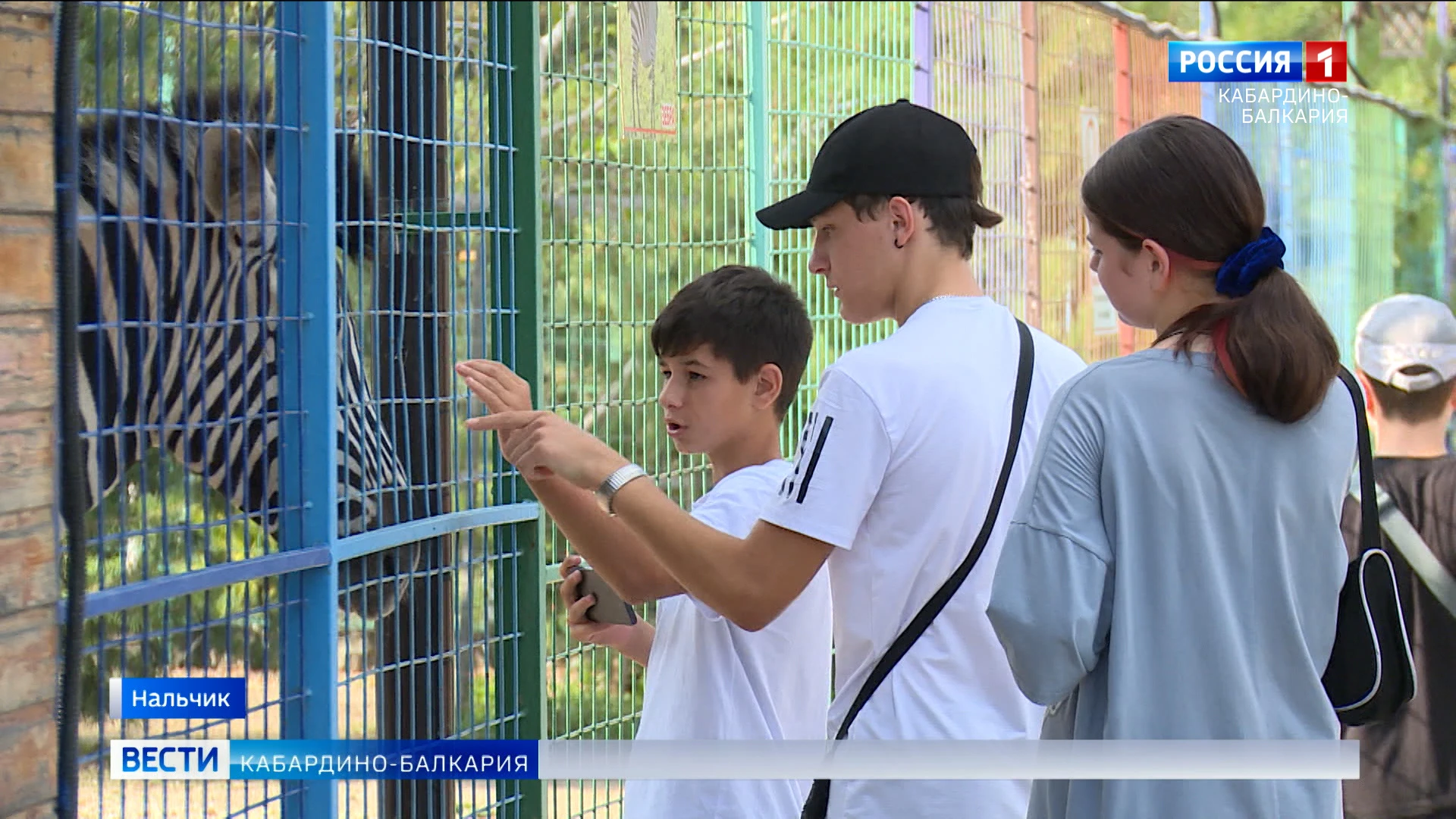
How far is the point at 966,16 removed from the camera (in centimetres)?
755

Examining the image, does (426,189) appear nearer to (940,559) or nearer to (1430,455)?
(940,559)

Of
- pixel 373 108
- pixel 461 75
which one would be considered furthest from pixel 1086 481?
pixel 461 75

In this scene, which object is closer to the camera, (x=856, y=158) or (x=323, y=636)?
(x=856, y=158)

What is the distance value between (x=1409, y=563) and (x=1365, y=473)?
5.38 feet

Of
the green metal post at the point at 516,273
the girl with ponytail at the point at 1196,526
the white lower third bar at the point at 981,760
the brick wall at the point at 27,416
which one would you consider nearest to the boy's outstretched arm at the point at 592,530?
the white lower third bar at the point at 981,760

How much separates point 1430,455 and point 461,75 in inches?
99.2

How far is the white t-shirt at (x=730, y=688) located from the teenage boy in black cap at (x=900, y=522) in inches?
11.9

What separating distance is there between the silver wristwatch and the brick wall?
0.92m

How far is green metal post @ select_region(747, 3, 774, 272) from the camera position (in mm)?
5617

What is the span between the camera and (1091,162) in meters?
8.51

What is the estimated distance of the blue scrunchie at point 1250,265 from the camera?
2.03 m

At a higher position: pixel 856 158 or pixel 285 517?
pixel 856 158

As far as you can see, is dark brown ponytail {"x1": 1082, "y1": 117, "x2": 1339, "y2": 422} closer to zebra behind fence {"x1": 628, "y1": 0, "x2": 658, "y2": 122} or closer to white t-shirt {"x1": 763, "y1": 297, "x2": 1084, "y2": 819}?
white t-shirt {"x1": 763, "y1": 297, "x2": 1084, "y2": 819}

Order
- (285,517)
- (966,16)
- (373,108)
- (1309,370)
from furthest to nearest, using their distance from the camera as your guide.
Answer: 1. (966,16)
2. (373,108)
3. (285,517)
4. (1309,370)
